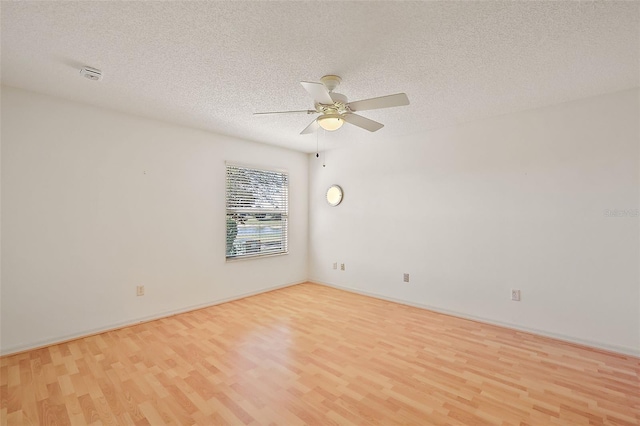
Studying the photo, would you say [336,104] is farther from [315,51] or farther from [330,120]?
[315,51]

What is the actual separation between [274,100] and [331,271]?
324 cm

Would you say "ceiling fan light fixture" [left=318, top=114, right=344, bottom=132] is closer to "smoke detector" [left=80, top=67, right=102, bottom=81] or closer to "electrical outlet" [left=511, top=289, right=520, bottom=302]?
"smoke detector" [left=80, top=67, right=102, bottom=81]

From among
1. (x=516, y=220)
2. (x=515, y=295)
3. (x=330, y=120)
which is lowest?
(x=515, y=295)

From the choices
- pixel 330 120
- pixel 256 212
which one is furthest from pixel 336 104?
pixel 256 212

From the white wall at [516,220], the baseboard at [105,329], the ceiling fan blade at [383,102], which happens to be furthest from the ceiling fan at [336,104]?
the baseboard at [105,329]

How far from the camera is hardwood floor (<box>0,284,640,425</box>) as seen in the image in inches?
73.4

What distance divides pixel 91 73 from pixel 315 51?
1.87 metres

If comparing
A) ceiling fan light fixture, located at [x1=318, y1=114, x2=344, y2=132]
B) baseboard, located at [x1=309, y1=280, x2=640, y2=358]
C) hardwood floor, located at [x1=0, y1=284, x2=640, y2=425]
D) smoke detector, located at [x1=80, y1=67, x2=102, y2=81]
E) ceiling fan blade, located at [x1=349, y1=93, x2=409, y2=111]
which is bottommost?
hardwood floor, located at [x1=0, y1=284, x2=640, y2=425]

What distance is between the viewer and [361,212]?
4.79 metres

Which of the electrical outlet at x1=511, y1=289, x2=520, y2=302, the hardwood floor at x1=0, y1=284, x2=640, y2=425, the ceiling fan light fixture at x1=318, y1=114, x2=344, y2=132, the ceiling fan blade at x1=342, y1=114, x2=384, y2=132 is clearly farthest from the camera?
the electrical outlet at x1=511, y1=289, x2=520, y2=302

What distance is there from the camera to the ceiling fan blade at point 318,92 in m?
1.99

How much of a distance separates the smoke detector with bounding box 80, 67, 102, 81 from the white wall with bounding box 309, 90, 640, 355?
11.4 ft

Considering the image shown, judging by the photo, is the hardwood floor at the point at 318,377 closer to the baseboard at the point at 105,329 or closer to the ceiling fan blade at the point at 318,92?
the baseboard at the point at 105,329

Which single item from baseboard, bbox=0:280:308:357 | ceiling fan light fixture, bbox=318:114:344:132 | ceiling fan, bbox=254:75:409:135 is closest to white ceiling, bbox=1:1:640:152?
ceiling fan, bbox=254:75:409:135
